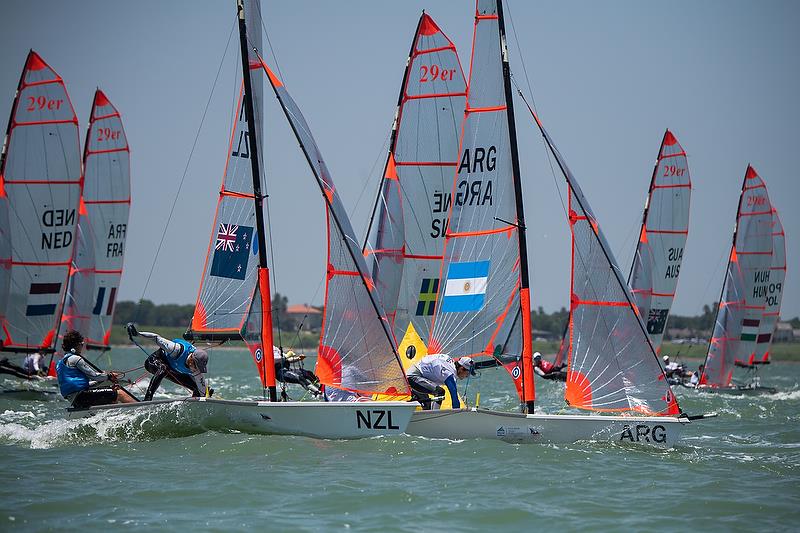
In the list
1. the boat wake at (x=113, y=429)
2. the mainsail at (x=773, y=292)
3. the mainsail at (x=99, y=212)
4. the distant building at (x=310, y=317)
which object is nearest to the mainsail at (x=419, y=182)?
the boat wake at (x=113, y=429)

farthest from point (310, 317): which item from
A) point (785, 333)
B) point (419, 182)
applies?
point (419, 182)

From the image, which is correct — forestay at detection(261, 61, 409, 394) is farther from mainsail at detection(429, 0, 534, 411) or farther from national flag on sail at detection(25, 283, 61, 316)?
national flag on sail at detection(25, 283, 61, 316)

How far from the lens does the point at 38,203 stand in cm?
2594

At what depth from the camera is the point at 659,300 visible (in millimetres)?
32781

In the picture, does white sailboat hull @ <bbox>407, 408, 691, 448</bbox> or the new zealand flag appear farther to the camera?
the new zealand flag

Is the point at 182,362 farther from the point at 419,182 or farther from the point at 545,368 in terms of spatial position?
the point at 545,368

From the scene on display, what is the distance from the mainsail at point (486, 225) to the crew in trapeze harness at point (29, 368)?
12.7 metres

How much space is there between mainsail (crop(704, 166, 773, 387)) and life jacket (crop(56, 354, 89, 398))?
23.3 m

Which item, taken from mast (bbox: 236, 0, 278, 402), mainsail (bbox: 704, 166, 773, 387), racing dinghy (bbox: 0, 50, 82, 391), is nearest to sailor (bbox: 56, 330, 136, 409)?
mast (bbox: 236, 0, 278, 402)

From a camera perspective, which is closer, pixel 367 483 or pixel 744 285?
pixel 367 483

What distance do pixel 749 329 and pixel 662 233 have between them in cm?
507

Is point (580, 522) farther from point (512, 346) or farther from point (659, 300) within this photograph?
point (659, 300)

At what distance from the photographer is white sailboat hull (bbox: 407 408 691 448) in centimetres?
1478

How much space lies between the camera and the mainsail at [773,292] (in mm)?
34094
